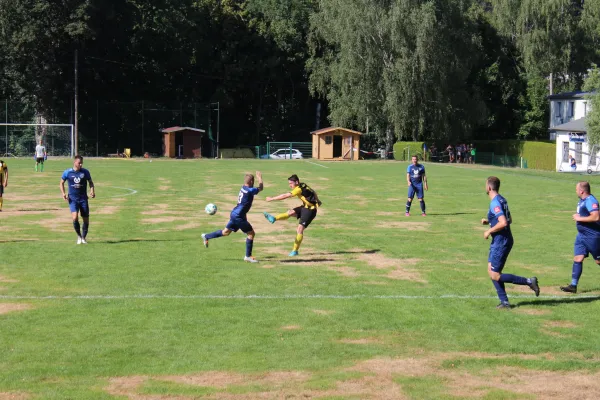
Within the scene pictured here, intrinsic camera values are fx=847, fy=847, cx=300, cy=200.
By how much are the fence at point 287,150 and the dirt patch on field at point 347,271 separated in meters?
67.0

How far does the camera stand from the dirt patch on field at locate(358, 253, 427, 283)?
1680 centimetres

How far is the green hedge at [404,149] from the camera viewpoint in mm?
76438


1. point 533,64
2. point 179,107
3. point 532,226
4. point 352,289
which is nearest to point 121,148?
point 179,107

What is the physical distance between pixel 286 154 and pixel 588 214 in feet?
232

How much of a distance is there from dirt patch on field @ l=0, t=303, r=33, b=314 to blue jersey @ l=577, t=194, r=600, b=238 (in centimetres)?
941

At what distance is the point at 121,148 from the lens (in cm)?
8294

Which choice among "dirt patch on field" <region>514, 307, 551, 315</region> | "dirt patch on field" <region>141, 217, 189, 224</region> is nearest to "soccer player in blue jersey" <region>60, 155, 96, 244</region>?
"dirt patch on field" <region>141, 217, 189, 224</region>

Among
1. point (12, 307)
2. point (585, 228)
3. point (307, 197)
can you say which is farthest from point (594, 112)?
point (12, 307)

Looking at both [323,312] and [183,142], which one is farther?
[183,142]

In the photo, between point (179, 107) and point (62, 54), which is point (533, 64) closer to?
point (179, 107)

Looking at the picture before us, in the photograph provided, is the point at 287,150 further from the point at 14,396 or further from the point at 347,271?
the point at 14,396

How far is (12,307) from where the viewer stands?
13.6 metres

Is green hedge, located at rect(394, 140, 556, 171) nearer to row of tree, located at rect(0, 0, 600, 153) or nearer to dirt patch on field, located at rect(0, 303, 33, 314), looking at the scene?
row of tree, located at rect(0, 0, 600, 153)

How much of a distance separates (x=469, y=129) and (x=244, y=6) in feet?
95.6
